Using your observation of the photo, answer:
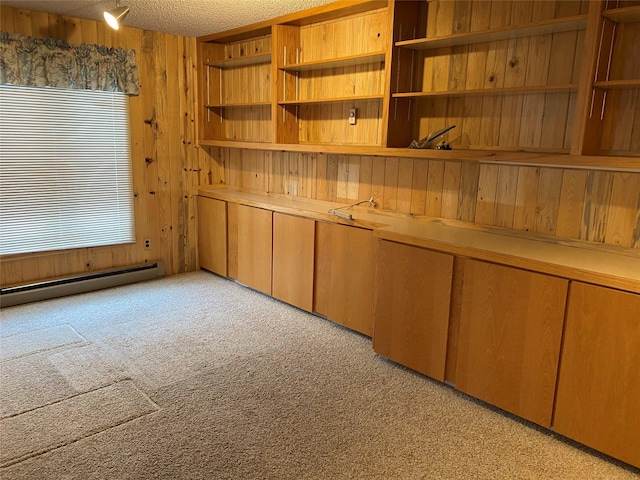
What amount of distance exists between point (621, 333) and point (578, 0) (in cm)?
170

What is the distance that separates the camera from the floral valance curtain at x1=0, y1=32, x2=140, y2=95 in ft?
12.0

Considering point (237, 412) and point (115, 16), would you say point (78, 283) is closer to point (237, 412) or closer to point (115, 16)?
point (115, 16)

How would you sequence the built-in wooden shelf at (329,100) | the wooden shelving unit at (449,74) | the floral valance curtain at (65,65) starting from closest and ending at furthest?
the wooden shelving unit at (449,74) < the built-in wooden shelf at (329,100) < the floral valance curtain at (65,65)

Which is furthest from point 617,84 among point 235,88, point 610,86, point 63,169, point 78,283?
point 78,283

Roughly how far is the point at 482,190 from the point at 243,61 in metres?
2.54

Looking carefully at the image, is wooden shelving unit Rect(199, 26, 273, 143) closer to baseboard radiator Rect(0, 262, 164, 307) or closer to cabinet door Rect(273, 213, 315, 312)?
cabinet door Rect(273, 213, 315, 312)

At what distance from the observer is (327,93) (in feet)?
12.9

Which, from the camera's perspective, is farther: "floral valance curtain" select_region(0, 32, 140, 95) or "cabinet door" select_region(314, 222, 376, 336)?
"floral valance curtain" select_region(0, 32, 140, 95)

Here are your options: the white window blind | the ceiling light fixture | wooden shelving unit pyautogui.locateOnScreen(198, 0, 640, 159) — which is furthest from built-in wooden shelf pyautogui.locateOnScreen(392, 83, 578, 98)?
the white window blind

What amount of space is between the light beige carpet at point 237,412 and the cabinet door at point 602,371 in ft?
0.45

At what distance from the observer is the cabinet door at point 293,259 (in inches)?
149

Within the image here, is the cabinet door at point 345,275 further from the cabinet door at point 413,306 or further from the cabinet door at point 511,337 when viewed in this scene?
the cabinet door at point 511,337

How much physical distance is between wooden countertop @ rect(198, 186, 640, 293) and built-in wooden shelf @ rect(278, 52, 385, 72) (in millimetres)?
1050

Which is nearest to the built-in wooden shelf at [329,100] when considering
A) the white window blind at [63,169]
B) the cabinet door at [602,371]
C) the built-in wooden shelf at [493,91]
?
the built-in wooden shelf at [493,91]
